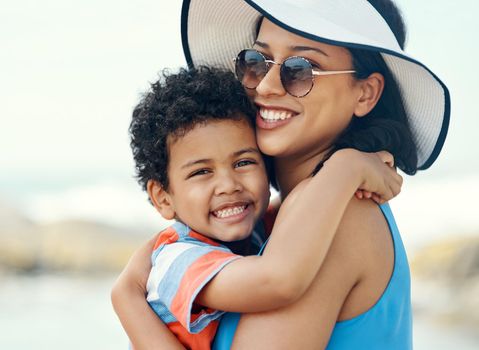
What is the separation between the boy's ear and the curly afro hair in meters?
0.03

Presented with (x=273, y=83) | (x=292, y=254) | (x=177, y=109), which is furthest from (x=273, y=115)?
(x=292, y=254)

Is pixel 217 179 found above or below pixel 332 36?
below

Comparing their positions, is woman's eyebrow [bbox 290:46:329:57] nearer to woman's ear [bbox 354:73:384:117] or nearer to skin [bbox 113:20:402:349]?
skin [bbox 113:20:402:349]

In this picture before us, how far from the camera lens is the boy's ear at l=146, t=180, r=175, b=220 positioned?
2965mm

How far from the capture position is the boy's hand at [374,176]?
8.35 ft

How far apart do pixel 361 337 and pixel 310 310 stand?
0.83ft

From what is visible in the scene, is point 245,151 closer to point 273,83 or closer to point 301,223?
point 273,83

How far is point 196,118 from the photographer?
2.84m

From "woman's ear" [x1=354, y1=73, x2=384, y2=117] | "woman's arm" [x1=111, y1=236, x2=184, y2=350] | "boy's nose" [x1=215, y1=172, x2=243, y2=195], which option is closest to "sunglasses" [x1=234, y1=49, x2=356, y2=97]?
"woman's ear" [x1=354, y1=73, x2=384, y2=117]

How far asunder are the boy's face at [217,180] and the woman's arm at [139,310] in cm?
23

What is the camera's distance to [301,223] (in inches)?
92.7

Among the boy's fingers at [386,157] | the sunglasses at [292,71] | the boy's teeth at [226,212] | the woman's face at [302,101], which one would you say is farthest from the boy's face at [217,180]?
the boy's fingers at [386,157]

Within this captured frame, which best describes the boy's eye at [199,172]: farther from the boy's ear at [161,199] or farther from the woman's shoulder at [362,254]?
the woman's shoulder at [362,254]

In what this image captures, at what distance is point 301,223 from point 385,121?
748mm
